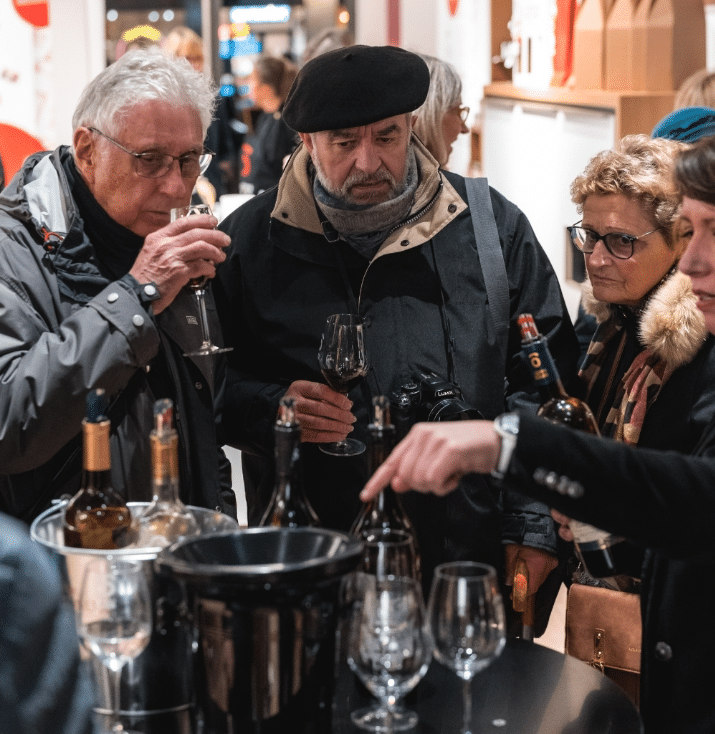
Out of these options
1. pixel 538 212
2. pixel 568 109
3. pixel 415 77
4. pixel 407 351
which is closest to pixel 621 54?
pixel 568 109

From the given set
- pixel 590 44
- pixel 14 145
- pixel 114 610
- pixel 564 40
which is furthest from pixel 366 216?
pixel 14 145

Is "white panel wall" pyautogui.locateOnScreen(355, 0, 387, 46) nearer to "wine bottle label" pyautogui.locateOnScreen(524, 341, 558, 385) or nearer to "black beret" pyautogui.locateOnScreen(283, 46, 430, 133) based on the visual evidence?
"black beret" pyautogui.locateOnScreen(283, 46, 430, 133)

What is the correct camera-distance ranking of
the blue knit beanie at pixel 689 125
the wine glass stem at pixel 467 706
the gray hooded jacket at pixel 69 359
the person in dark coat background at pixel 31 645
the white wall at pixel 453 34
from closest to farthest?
the person in dark coat background at pixel 31 645
the wine glass stem at pixel 467 706
the gray hooded jacket at pixel 69 359
the blue knit beanie at pixel 689 125
the white wall at pixel 453 34

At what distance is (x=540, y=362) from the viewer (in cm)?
172

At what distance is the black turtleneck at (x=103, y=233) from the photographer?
2230 millimetres

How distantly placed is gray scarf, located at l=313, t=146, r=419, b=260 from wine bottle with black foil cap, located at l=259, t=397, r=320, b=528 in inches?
38.3

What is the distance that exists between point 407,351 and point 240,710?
131 cm

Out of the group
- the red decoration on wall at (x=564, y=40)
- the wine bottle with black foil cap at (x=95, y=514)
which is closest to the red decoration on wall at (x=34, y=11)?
the red decoration on wall at (x=564, y=40)

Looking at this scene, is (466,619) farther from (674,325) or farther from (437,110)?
(437,110)

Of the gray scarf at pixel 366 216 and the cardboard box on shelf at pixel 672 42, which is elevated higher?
the cardboard box on shelf at pixel 672 42

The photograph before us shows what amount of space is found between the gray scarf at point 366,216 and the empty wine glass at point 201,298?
423 mm

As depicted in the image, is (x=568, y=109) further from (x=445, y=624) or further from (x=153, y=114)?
(x=445, y=624)

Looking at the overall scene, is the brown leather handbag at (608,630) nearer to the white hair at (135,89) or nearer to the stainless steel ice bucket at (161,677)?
the stainless steel ice bucket at (161,677)

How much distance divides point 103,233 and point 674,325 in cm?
124
